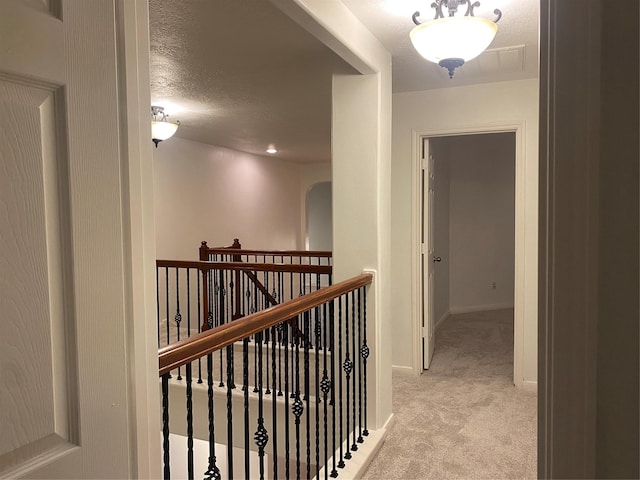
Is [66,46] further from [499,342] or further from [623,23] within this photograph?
[499,342]

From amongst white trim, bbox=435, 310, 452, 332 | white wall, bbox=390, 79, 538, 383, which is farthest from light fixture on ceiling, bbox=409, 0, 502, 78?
white trim, bbox=435, 310, 452, 332

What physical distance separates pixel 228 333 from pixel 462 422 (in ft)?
7.30

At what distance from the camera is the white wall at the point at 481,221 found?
22.0 ft

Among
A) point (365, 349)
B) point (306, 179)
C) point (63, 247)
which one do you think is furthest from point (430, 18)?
point (306, 179)

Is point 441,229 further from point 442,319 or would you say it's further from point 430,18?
point 430,18

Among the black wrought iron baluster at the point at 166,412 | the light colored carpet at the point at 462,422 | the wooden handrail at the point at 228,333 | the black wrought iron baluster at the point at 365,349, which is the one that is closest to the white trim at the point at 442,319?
the light colored carpet at the point at 462,422

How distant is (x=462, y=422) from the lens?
318 cm

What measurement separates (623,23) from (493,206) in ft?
22.0

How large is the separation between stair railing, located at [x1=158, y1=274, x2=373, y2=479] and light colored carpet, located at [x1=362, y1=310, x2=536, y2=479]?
0.31 meters

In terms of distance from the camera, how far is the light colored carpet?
2.64 metres

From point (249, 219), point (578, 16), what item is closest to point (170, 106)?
point (249, 219)

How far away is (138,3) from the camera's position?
1.05 metres

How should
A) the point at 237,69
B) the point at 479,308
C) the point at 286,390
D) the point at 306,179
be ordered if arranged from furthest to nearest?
the point at 306,179
the point at 479,308
the point at 237,69
the point at 286,390

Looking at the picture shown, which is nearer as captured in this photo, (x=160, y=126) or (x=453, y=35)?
(x=453, y=35)
